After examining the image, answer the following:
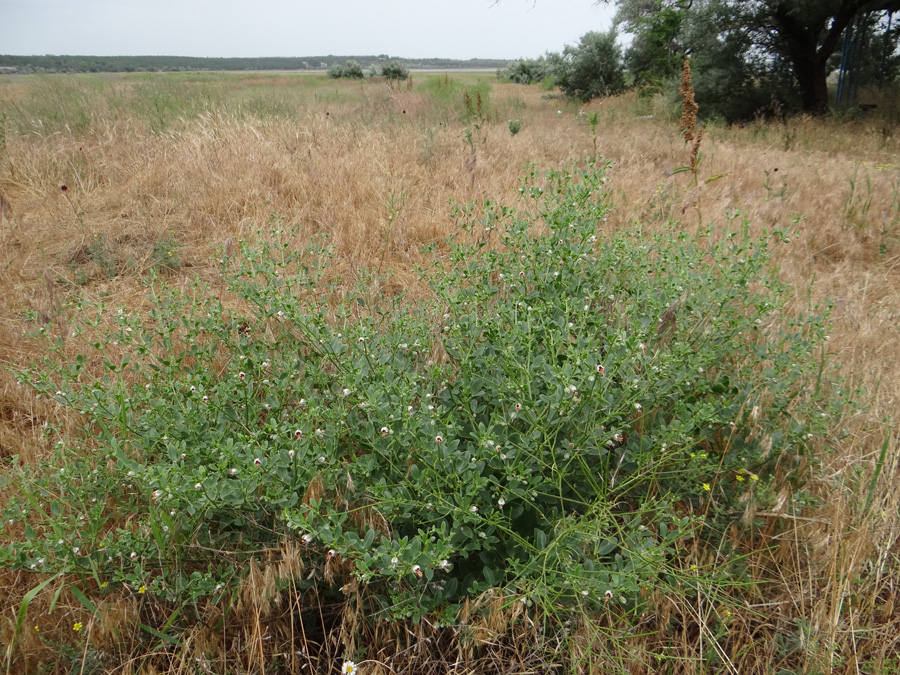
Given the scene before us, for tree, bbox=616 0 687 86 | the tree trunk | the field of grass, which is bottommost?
the field of grass

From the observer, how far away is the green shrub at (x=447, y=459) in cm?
158

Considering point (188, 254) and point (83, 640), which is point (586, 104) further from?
point (83, 640)

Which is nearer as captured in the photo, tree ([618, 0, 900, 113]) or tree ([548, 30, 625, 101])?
tree ([618, 0, 900, 113])

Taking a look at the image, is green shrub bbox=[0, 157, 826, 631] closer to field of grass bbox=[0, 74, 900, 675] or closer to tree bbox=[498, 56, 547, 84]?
field of grass bbox=[0, 74, 900, 675]

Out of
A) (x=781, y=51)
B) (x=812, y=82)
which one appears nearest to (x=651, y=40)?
(x=781, y=51)

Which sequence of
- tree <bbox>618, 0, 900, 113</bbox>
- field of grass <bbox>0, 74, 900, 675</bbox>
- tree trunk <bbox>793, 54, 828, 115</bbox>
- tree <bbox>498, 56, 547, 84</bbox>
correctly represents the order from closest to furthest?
field of grass <bbox>0, 74, 900, 675</bbox> < tree <bbox>618, 0, 900, 113</bbox> < tree trunk <bbox>793, 54, 828, 115</bbox> < tree <bbox>498, 56, 547, 84</bbox>

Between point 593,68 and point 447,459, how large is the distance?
18.8 meters

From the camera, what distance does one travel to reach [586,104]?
51.3ft

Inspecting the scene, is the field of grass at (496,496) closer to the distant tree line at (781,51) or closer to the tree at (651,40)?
the distant tree line at (781,51)

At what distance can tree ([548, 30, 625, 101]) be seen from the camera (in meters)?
17.4

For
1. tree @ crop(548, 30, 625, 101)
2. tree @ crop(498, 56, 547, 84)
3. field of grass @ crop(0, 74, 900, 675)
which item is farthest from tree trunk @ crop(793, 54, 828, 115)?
tree @ crop(498, 56, 547, 84)

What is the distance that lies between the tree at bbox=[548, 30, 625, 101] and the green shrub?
17058 mm

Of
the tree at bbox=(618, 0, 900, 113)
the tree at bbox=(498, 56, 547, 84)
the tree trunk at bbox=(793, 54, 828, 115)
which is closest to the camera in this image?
the tree at bbox=(618, 0, 900, 113)

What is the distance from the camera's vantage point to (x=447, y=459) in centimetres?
163
